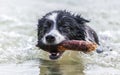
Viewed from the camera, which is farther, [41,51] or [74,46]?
[41,51]

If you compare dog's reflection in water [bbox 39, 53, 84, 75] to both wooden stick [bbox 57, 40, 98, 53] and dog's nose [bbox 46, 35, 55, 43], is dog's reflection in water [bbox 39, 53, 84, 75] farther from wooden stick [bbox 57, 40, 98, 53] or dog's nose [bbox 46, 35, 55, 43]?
dog's nose [bbox 46, 35, 55, 43]

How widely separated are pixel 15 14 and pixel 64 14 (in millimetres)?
6988

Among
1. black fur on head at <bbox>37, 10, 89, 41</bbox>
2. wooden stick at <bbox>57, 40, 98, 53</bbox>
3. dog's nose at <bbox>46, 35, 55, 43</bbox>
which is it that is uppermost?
black fur on head at <bbox>37, 10, 89, 41</bbox>

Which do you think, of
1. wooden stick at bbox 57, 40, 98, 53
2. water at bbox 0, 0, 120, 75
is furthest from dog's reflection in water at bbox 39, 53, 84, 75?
wooden stick at bbox 57, 40, 98, 53

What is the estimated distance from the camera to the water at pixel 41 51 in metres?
8.53

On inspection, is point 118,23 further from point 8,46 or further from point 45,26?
point 45,26

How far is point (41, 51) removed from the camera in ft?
33.0

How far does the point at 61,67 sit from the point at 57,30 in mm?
668

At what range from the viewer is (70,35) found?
353 inches

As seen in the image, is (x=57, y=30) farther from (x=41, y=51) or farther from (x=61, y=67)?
(x=41, y=51)

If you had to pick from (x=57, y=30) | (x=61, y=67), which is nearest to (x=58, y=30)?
(x=57, y=30)

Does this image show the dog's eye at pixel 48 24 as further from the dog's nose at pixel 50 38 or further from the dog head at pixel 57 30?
the dog's nose at pixel 50 38

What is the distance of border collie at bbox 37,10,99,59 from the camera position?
8.42 m

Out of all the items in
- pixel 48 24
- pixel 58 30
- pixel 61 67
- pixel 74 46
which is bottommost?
pixel 61 67
